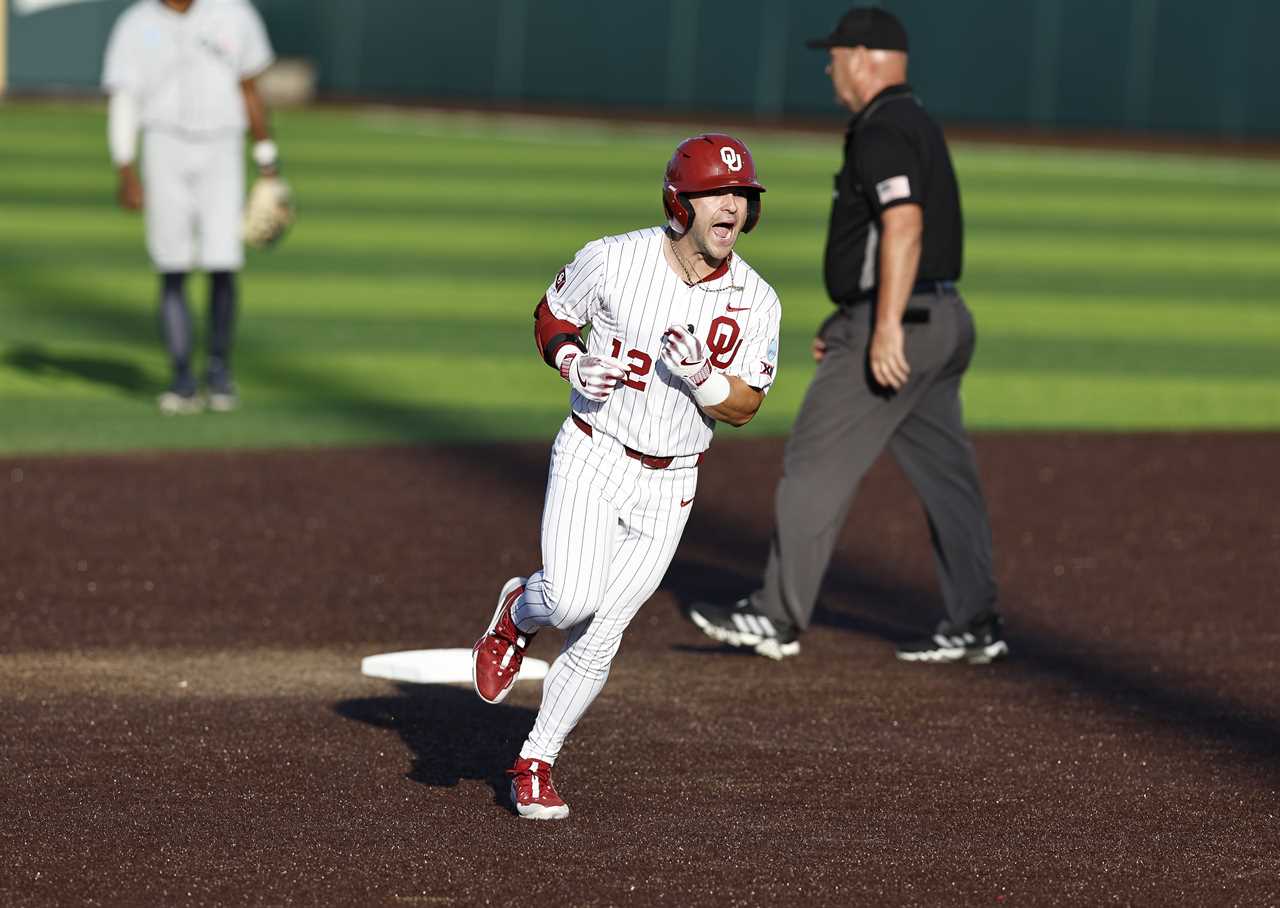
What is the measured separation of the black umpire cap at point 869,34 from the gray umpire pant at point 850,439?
849 mm

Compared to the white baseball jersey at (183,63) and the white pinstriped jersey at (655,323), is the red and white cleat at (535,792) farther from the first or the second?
the white baseball jersey at (183,63)

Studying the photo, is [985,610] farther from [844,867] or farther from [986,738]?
[844,867]

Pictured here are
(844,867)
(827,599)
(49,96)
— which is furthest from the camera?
(49,96)

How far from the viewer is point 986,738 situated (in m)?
6.14

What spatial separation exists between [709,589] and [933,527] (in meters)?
1.18

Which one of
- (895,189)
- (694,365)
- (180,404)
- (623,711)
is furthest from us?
(180,404)

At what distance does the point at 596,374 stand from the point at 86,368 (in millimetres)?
8506

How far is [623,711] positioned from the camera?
6.34 metres

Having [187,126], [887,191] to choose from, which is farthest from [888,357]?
[187,126]

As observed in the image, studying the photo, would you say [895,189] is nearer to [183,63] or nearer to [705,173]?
[705,173]

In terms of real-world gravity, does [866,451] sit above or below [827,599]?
above

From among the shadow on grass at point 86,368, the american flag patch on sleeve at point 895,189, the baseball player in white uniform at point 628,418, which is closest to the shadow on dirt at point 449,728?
the baseball player in white uniform at point 628,418

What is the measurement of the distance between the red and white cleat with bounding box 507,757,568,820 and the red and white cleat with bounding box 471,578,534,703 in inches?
7.4

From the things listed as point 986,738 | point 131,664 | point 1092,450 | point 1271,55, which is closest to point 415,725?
point 131,664
